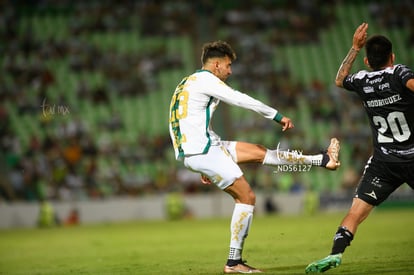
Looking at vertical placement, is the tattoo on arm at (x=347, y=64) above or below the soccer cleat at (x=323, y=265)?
above

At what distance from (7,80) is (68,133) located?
4.24 meters

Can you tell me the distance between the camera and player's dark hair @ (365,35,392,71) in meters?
8.29

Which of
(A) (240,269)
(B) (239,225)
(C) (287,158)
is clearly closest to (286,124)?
(C) (287,158)

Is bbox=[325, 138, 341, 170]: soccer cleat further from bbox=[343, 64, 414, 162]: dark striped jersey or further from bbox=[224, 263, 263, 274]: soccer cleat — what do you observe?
bbox=[224, 263, 263, 274]: soccer cleat

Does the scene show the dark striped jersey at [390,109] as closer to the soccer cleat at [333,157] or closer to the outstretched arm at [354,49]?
the outstretched arm at [354,49]

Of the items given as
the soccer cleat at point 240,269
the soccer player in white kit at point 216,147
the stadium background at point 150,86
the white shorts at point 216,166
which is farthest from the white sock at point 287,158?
the stadium background at point 150,86

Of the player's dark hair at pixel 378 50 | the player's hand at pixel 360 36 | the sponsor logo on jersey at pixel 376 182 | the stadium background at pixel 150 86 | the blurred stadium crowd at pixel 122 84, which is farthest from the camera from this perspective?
the stadium background at pixel 150 86

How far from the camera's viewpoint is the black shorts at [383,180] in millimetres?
8484

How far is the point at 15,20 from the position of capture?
3238 centimetres

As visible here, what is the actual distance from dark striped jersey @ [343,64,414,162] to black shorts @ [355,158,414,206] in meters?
0.09

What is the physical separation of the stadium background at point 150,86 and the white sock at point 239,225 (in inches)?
613

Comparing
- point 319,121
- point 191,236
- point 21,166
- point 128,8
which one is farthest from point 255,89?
point 191,236

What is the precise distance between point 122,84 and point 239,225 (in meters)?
22.2

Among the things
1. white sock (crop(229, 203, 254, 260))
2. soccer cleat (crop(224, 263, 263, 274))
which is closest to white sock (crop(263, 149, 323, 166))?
white sock (crop(229, 203, 254, 260))
